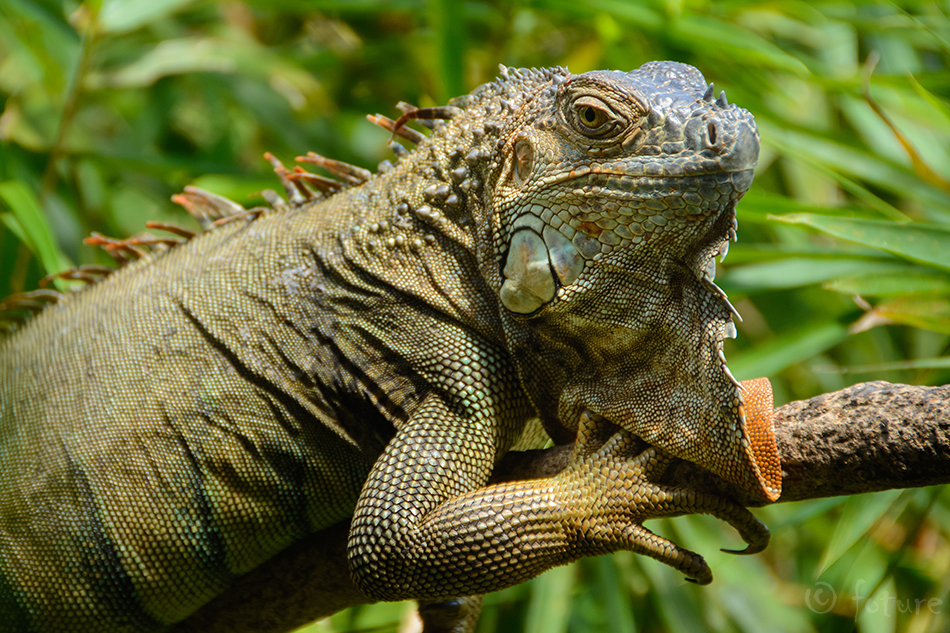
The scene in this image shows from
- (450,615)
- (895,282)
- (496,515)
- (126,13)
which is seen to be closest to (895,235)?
(895,282)

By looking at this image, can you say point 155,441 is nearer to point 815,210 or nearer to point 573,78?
point 573,78

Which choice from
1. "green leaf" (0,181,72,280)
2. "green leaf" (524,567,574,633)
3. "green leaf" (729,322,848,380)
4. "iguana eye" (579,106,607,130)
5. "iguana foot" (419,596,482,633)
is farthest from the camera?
"green leaf" (524,567,574,633)

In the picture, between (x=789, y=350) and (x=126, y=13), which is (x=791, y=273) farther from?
(x=126, y=13)

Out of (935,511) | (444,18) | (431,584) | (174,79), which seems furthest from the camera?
(174,79)

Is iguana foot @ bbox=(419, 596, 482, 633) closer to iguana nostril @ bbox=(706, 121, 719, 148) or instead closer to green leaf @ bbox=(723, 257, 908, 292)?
iguana nostril @ bbox=(706, 121, 719, 148)

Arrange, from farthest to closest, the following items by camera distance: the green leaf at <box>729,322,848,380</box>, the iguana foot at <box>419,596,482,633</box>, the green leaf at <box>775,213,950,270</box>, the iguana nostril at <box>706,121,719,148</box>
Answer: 1. the green leaf at <box>729,322,848,380</box>
2. the iguana foot at <box>419,596,482,633</box>
3. the green leaf at <box>775,213,950,270</box>
4. the iguana nostril at <box>706,121,719,148</box>

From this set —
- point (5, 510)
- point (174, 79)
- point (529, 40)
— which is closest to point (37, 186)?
point (174, 79)

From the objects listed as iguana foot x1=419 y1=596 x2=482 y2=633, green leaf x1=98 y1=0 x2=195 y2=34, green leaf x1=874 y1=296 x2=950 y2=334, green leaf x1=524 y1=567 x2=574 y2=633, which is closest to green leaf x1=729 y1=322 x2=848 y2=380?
green leaf x1=874 y1=296 x2=950 y2=334
